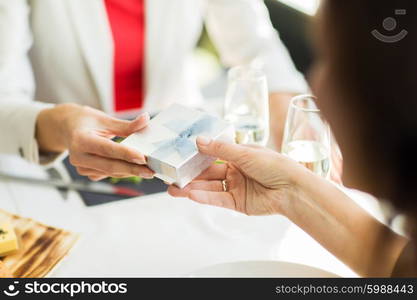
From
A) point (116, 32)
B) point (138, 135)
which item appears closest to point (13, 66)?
point (116, 32)

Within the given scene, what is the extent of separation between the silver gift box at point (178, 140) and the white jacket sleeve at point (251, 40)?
1.45 ft

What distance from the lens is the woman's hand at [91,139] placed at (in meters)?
0.82

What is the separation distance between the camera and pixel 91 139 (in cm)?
86

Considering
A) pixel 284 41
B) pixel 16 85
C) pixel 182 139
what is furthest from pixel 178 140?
pixel 284 41

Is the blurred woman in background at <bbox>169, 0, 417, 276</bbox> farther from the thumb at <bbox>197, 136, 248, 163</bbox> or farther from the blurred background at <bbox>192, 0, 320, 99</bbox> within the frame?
the blurred background at <bbox>192, 0, 320, 99</bbox>

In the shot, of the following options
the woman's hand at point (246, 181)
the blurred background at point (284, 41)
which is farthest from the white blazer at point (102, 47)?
the blurred background at point (284, 41)

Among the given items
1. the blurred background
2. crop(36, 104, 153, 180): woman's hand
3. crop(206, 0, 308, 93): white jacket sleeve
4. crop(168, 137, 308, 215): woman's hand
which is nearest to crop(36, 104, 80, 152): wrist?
crop(36, 104, 153, 180): woman's hand

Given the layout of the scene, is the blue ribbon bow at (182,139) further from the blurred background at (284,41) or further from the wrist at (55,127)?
the blurred background at (284,41)

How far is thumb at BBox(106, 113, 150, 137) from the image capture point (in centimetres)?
83

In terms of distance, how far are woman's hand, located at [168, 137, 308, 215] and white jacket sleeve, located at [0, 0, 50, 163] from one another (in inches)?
14.4

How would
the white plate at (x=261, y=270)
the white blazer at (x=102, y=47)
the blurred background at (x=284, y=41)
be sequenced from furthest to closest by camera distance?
the blurred background at (x=284, y=41) → the white blazer at (x=102, y=47) → the white plate at (x=261, y=270)

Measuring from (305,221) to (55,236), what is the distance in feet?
1.29

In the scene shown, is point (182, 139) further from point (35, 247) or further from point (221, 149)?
point (35, 247)

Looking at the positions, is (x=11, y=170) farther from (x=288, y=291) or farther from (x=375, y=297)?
(x=375, y=297)
